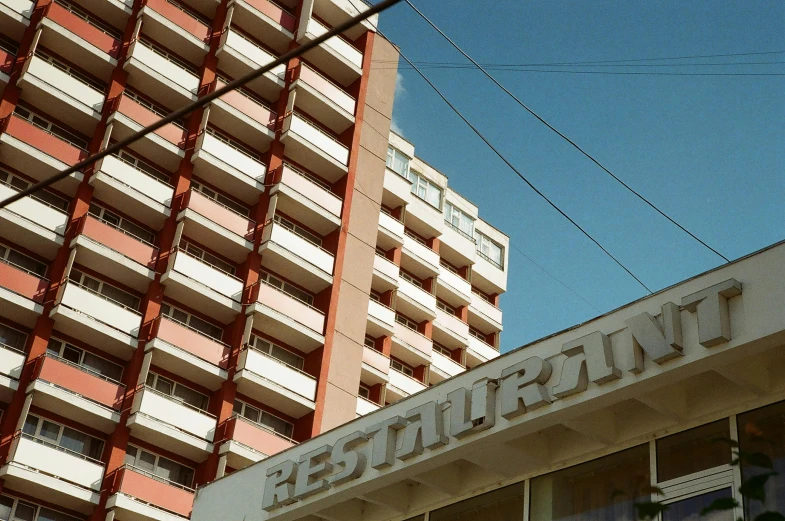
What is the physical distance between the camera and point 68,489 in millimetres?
35812

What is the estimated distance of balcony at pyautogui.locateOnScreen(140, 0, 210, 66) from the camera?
44219 mm

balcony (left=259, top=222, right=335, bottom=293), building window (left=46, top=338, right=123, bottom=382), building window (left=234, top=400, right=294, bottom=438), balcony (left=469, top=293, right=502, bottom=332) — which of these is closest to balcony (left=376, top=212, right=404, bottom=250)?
balcony (left=259, top=222, right=335, bottom=293)

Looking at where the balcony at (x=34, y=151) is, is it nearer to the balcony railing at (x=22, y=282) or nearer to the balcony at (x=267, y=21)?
the balcony railing at (x=22, y=282)

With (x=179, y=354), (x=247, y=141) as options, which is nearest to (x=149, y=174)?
(x=247, y=141)

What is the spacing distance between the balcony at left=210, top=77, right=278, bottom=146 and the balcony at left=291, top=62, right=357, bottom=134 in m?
1.74

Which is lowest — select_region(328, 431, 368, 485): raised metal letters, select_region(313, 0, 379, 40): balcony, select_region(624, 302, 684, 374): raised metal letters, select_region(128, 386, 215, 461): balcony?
select_region(328, 431, 368, 485): raised metal letters

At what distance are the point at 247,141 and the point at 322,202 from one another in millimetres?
4207

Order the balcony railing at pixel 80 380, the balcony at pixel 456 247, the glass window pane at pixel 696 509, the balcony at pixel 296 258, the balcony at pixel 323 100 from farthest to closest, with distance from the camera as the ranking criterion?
the balcony at pixel 456 247 < the balcony at pixel 323 100 < the balcony at pixel 296 258 < the balcony railing at pixel 80 380 < the glass window pane at pixel 696 509

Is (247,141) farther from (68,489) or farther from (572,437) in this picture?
(572,437)

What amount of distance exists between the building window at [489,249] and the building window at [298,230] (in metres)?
16.2

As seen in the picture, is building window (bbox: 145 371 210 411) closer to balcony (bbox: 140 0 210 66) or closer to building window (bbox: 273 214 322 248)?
building window (bbox: 273 214 322 248)

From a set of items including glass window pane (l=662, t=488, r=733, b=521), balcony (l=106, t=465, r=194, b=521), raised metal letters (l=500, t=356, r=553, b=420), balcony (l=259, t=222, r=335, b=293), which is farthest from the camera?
balcony (l=259, t=222, r=335, b=293)

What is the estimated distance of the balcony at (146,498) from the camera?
36375mm

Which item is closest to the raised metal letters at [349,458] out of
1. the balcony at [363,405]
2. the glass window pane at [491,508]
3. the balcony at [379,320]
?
the glass window pane at [491,508]
